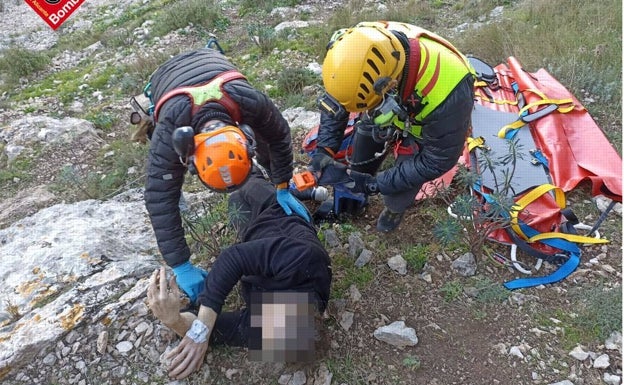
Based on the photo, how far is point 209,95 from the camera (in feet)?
7.80

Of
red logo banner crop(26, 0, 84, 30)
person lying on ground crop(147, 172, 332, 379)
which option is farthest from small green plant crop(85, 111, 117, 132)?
red logo banner crop(26, 0, 84, 30)

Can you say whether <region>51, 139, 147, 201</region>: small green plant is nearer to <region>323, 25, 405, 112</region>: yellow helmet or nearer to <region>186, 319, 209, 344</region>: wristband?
<region>186, 319, 209, 344</region>: wristband

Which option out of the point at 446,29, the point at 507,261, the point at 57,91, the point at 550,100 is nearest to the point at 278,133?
the point at 507,261

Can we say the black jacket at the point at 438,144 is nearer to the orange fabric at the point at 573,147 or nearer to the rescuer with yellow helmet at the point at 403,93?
the rescuer with yellow helmet at the point at 403,93

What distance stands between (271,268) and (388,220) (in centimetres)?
123

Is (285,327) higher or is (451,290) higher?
(285,327)

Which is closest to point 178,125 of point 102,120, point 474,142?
point 474,142

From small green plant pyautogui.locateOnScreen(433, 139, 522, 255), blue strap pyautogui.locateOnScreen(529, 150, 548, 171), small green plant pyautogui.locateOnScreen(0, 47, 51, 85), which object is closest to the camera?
small green plant pyautogui.locateOnScreen(433, 139, 522, 255)

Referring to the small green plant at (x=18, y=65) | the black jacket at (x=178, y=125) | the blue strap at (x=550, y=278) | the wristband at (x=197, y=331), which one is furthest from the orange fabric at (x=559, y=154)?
the small green plant at (x=18, y=65)

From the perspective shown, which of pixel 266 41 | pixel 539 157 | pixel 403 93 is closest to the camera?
pixel 403 93

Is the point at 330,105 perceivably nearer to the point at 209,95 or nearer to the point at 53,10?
the point at 209,95

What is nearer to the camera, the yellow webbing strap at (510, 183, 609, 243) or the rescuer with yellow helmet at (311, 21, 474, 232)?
the rescuer with yellow helmet at (311, 21, 474, 232)

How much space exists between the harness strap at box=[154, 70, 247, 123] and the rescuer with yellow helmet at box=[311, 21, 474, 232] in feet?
1.66

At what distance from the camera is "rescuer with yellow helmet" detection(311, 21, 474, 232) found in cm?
238
